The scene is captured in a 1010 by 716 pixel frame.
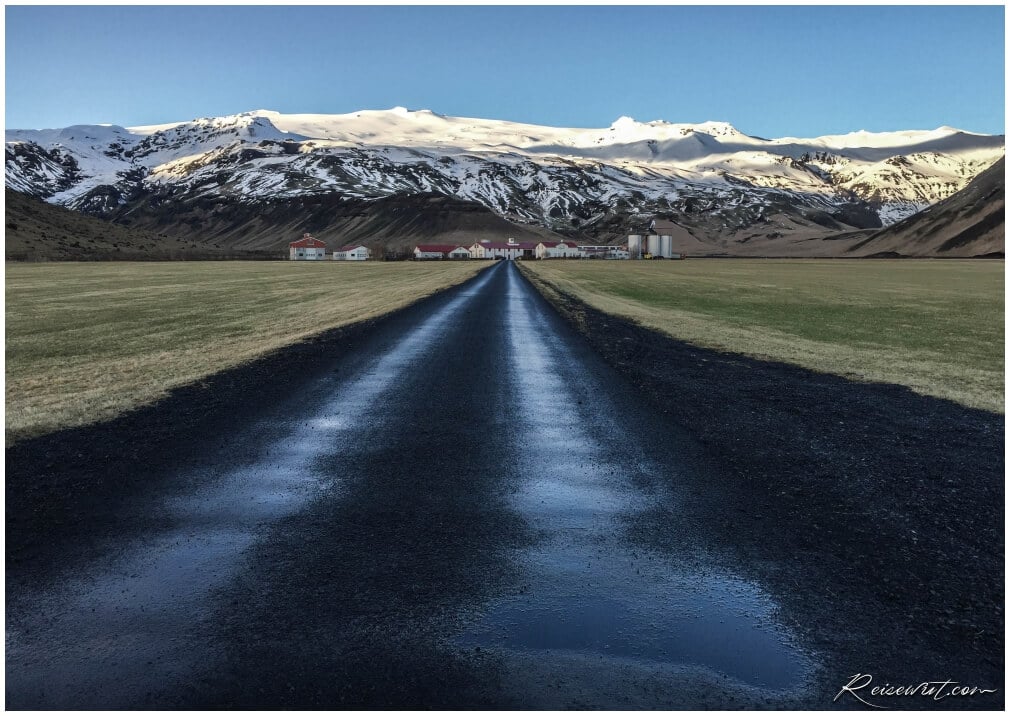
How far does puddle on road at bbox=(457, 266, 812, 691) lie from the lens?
4.61 meters

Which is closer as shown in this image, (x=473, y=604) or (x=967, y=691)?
(x=967, y=691)

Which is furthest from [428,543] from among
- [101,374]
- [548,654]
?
[101,374]

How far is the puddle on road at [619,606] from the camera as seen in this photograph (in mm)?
4613

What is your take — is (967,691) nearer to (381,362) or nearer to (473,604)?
(473,604)

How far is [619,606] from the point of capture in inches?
205

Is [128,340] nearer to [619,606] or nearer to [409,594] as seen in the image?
[409,594]

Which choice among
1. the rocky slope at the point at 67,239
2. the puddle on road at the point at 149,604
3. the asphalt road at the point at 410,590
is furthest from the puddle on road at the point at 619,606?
the rocky slope at the point at 67,239

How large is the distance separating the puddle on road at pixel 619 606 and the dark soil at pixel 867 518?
0.99 feet

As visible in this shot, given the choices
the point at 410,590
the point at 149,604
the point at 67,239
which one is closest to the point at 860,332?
the point at 410,590

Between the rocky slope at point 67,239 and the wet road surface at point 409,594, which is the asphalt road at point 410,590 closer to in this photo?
the wet road surface at point 409,594

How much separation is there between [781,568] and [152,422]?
30.6ft

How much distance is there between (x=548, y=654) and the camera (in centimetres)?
460

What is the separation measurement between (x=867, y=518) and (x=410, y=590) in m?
4.73

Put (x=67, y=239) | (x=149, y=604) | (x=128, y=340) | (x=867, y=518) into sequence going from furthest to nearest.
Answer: (x=67, y=239), (x=128, y=340), (x=867, y=518), (x=149, y=604)
